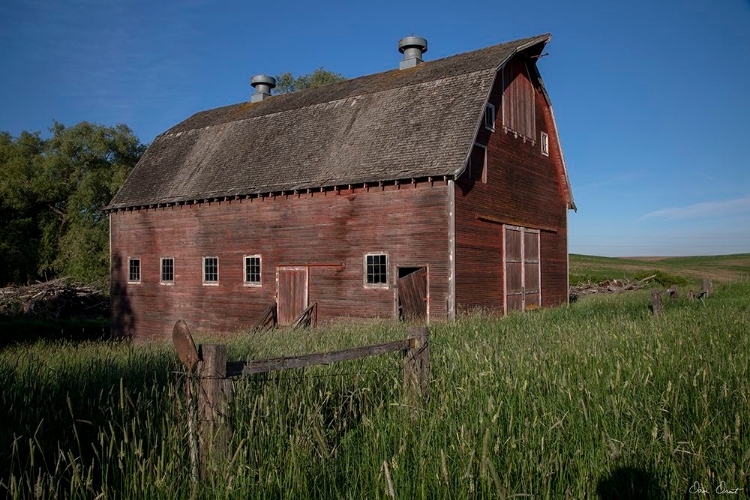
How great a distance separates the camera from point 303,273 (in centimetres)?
1928

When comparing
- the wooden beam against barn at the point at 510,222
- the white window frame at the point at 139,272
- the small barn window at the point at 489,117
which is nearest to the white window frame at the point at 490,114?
the small barn window at the point at 489,117

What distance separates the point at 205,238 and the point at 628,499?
20210mm

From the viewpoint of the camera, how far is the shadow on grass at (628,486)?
350cm

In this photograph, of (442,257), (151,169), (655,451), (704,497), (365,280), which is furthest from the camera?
(151,169)

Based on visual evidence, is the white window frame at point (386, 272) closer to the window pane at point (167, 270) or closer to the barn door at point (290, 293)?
the barn door at point (290, 293)

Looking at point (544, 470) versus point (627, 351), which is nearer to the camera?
point (544, 470)

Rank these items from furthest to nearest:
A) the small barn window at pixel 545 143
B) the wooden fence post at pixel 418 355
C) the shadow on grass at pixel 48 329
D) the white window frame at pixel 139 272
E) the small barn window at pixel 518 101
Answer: the white window frame at pixel 139 272, the shadow on grass at pixel 48 329, the small barn window at pixel 545 143, the small barn window at pixel 518 101, the wooden fence post at pixel 418 355

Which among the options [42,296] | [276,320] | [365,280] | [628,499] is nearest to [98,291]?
[42,296]

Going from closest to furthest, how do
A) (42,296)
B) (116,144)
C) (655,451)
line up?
(655,451) → (42,296) → (116,144)

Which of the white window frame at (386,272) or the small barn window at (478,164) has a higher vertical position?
the small barn window at (478,164)

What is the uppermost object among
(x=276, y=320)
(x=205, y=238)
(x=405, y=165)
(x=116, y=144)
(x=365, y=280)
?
(x=116, y=144)

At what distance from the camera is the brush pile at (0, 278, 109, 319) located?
29.3 m

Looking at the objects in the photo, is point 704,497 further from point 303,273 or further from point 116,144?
point 116,144

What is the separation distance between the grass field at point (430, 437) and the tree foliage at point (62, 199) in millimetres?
34964
